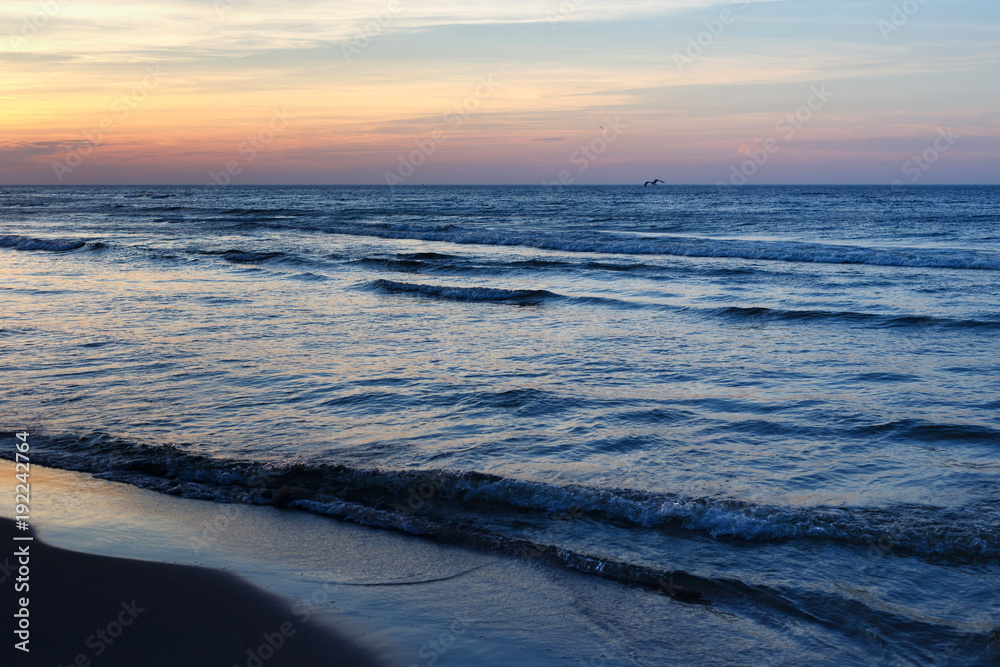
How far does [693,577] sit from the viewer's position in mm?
4777

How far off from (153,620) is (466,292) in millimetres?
15424

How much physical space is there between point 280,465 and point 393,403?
2198 mm

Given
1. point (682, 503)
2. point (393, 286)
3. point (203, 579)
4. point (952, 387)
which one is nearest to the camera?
point (203, 579)

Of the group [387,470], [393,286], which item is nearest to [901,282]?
[393,286]

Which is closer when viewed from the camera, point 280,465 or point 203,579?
point 203,579

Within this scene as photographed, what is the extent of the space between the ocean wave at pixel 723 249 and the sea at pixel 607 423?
684 centimetres

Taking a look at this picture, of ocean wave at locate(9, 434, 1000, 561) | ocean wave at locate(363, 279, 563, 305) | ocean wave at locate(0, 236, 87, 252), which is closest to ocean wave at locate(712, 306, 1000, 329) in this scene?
ocean wave at locate(363, 279, 563, 305)

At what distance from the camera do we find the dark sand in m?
3.82

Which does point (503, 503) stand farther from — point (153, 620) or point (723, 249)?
point (723, 249)

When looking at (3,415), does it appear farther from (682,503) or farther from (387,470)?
(682,503)

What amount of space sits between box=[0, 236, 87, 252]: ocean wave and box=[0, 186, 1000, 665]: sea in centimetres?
1206

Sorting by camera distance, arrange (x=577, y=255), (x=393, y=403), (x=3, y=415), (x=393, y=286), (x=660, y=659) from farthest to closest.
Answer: (x=577, y=255)
(x=393, y=286)
(x=393, y=403)
(x=3, y=415)
(x=660, y=659)

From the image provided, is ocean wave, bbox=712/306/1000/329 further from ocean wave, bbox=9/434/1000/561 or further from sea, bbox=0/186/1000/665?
ocean wave, bbox=9/434/1000/561

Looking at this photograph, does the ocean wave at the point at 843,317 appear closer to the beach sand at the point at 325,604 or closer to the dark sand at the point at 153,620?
the beach sand at the point at 325,604
